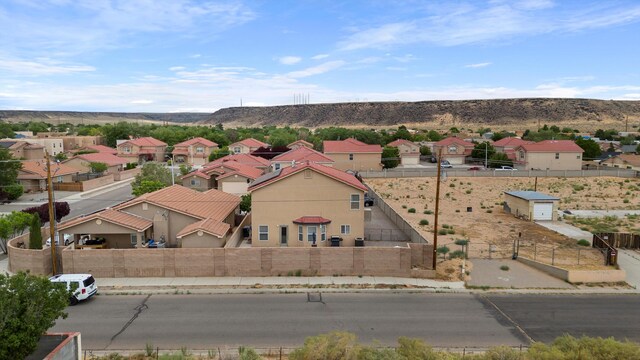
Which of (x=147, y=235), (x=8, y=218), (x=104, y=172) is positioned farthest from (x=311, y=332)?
(x=104, y=172)

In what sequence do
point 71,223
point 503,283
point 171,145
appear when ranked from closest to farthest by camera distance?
1. point 503,283
2. point 71,223
3. point 171,145

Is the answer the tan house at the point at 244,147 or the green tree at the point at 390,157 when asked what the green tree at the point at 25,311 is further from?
the tan house at the point at 244,147

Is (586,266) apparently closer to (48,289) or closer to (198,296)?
(198,296)

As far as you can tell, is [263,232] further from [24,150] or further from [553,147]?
Answer: [553,147]

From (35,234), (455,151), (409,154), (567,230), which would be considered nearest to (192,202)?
(35,234)

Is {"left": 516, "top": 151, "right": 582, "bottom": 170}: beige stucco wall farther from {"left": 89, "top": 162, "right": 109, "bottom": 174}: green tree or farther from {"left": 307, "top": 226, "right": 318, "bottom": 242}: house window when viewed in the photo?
{"left": 89, "top": 162, "right": 109, "bottom": 174}: green tree
